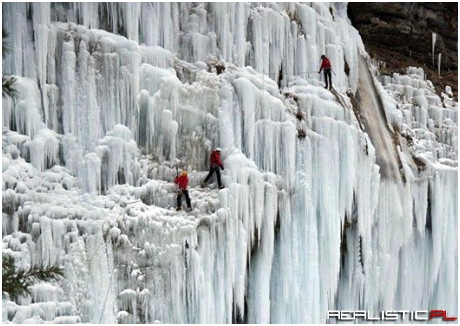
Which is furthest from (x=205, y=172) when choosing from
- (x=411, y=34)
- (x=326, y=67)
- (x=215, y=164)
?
(x=411, y=34)

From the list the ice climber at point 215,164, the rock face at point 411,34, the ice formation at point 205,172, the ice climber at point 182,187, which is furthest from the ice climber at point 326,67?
the ice climber at point 182,187

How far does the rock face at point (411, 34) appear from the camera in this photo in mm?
17922

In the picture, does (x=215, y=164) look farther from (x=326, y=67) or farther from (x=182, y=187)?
(x=326, y=67)

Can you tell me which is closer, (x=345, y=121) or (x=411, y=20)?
(x=345, y=121)

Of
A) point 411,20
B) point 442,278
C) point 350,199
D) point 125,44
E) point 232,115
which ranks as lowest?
point 442,278

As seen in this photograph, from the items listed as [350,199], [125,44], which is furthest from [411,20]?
[125,44]

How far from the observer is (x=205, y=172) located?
42.6ft

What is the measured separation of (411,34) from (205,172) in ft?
25.9

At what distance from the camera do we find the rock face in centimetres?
1792

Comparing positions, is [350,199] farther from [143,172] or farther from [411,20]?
[411,20]

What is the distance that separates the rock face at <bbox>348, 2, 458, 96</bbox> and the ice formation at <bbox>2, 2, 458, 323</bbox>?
1.56 meters

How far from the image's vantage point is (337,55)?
605 inches

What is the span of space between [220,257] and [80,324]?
→ 9.19 feet

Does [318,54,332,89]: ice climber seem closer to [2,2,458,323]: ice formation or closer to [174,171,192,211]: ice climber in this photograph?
[2,2,458,323]: ice formation
